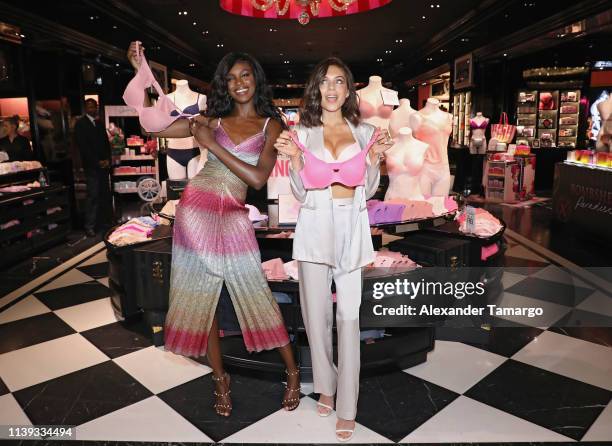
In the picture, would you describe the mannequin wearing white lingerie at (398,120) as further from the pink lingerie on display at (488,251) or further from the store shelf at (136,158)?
the store shelf at (136,158)

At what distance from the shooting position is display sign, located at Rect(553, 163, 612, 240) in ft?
19.2

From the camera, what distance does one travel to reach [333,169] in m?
1.94

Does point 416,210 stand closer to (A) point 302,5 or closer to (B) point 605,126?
(A) point 302,5

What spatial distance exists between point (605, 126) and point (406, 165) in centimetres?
441

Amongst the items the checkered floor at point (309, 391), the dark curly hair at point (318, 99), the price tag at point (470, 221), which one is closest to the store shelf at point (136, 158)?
the checkered floor at point (309, 391)

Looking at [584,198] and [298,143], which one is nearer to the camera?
[298,143]

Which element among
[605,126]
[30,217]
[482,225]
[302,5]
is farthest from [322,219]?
[605,126]

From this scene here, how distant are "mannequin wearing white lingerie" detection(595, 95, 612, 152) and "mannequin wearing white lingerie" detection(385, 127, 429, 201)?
416 cm

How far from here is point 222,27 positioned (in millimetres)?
10148

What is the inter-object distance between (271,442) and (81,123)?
568cm

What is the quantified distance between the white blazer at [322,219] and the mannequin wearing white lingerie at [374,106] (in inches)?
61.4

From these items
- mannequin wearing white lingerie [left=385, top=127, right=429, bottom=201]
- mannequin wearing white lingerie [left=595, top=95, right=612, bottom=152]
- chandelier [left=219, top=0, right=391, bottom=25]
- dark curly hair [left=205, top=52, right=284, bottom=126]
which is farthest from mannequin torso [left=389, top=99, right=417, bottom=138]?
mannequin wearing white lingerie [left=595, top=95, right=612, bottom=152]

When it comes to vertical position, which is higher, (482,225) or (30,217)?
(482,225)

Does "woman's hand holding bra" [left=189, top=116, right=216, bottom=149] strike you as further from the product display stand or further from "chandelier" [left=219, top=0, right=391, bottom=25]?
the product display stand
